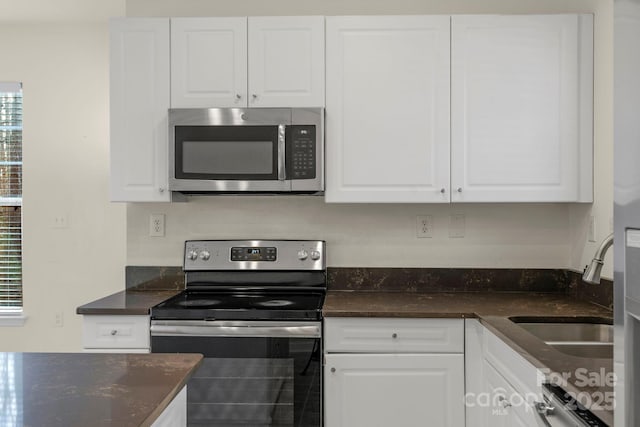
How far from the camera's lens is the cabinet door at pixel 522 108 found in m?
2.45

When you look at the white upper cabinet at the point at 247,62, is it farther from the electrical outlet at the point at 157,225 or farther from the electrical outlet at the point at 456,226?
the electrical outlet at the point at 456,226

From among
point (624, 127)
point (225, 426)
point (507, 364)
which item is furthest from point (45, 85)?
point (624, 127)

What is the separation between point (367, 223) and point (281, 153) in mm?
643

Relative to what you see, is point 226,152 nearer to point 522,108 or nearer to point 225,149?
point 225,149

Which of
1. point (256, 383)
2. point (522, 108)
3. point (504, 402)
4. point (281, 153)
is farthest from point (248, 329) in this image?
point (522, 108)

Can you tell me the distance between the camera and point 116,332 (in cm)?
228

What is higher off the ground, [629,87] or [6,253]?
[629,87]

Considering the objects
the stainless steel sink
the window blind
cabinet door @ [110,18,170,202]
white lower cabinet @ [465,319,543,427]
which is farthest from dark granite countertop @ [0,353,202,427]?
the window blind

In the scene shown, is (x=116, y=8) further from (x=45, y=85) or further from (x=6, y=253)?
(x=6, y=253)

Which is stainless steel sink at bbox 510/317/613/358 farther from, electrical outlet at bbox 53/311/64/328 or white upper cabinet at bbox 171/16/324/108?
electrical outlet at bbox 53/311/64/328

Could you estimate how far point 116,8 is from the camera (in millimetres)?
3418

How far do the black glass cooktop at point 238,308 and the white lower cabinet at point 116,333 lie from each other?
0.29ft

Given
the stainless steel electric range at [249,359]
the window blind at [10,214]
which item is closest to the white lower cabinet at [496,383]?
the stainless steel electric range at [249,359]

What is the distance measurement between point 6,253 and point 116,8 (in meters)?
2.02
